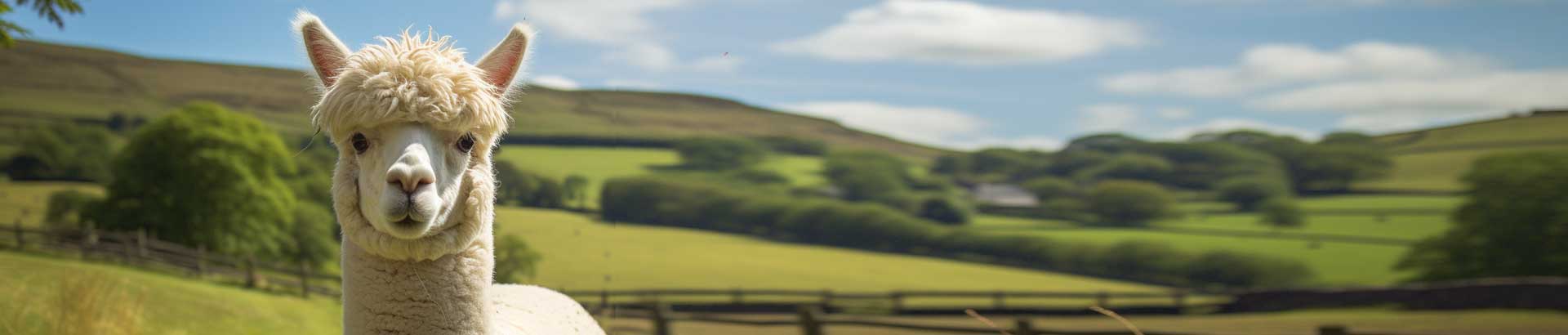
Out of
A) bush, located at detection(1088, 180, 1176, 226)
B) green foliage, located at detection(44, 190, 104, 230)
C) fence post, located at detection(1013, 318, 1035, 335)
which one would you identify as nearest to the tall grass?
fence post, located at detection(1013, 318, 1035, 335)

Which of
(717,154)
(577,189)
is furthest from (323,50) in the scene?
(717,154)

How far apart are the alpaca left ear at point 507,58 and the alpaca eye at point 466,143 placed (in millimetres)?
285

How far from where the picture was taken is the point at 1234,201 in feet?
391

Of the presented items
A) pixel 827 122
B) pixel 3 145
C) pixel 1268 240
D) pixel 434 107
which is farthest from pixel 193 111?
pixel 827 122

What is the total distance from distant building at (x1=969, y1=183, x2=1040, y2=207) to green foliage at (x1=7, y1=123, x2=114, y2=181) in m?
87.3

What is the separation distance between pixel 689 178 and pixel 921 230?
33122 mm

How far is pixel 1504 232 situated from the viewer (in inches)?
2822

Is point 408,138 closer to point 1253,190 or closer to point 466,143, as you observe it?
point 466,143

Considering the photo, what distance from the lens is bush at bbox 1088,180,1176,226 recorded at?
11144 centimetres

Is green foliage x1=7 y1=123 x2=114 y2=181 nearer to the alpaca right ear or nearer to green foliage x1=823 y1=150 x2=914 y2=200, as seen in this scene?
green foliage x1=823 y1=150 x2=914 y2=200

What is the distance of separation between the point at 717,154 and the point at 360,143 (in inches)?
5184

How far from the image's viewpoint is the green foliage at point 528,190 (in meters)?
70.1

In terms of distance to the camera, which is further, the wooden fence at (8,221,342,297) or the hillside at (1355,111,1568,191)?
the hillside at (1355,111,1568,191)

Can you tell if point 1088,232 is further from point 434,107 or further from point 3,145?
point 434,107
